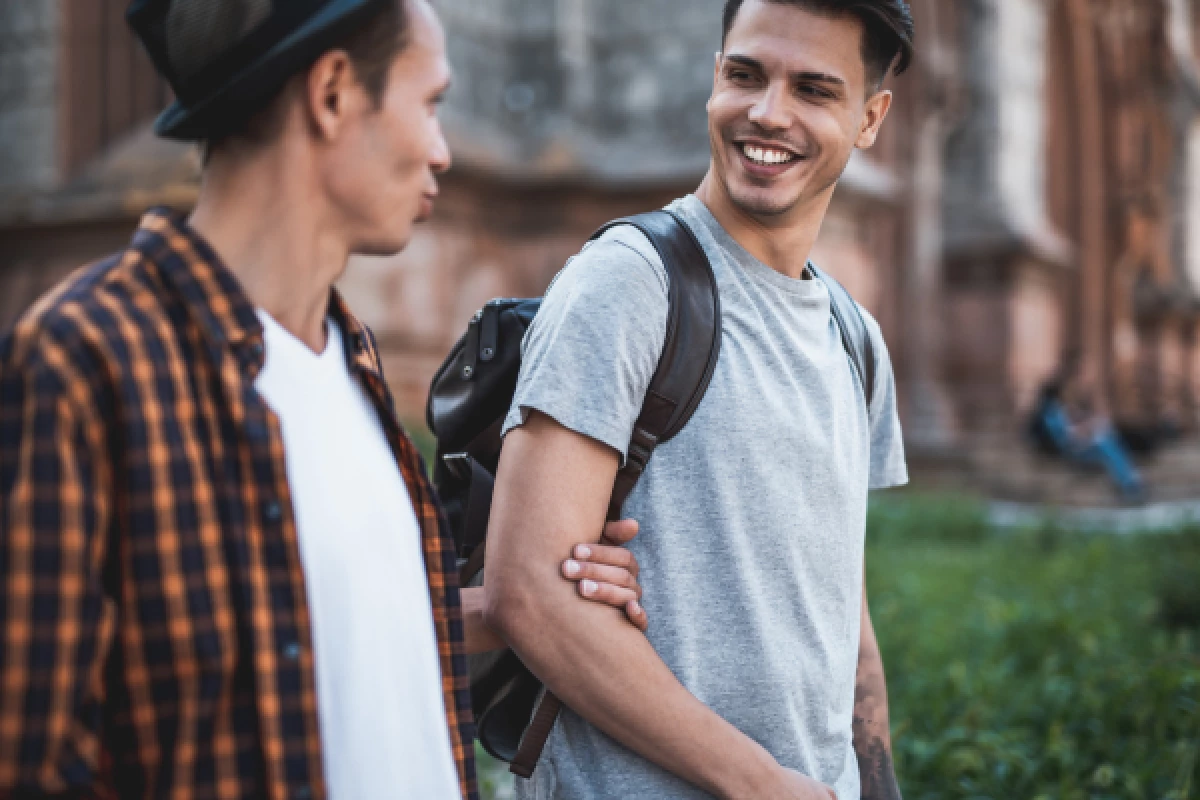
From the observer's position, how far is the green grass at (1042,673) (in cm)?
359

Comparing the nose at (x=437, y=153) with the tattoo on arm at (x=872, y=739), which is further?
the tattoo on arm at (x=872, y=739)

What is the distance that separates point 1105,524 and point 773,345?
10.6 metres

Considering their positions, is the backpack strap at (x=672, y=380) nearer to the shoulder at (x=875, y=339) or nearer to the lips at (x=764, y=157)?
the lips at (x=764, y=157)

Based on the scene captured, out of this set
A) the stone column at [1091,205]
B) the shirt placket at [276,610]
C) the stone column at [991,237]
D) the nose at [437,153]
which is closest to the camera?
the shirt placket at [276,610]

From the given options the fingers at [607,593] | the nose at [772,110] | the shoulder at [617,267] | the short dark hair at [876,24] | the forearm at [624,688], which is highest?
the short dark hair at [876,24]

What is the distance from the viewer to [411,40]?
125 centimetres

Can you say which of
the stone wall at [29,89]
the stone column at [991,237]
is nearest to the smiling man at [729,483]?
the stone wall at [29,89]

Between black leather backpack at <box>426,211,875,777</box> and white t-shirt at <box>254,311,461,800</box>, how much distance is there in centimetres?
40

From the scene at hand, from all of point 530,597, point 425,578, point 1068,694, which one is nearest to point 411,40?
point 425,578

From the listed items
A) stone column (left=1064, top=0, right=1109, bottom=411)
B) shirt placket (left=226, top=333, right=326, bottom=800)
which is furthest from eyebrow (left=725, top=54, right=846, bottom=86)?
stone column (left=1064, top=0, right=1109, bottom=411)

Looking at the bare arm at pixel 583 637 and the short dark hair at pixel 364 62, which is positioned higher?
the short dark hair at pixel 364 62

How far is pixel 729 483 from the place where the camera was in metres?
1.61

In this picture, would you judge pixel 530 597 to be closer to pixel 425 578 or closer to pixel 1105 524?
pixel 425 578

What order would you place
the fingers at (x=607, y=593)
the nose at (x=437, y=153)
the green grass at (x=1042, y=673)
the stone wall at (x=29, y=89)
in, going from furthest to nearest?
the stone wall at (x=29, y=89)
the green grass at (x=1042, y=673)
the fingers at (x=607, y=593)
the nose at (x=437, y=153)
